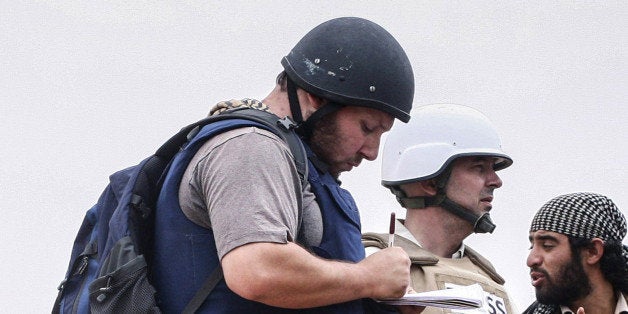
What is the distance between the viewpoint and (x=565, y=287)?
24.0 ft

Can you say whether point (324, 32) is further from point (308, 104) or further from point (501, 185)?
point (501, 185)

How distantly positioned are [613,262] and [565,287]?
1.18 ft

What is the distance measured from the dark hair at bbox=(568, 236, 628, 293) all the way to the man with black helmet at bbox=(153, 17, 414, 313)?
10.3ft

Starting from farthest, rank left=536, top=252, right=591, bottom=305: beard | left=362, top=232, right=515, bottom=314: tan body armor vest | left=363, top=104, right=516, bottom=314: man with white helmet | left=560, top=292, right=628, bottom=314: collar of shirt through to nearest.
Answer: left=536, top=252, right=591, bottom=305: beard
left=560, top=292, right=628, bottom=314: collar of shirt
left=363, top=104, right=516, bottom=314: man with white helmet
left=362, top=232, right=515, bottom=314: tan body armor vest

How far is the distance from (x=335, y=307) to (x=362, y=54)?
1.04 meters

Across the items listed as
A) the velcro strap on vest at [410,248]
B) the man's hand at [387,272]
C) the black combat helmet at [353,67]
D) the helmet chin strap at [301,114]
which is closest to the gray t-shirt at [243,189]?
the man's hand at [387,272]

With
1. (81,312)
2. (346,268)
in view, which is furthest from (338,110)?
(81,312)

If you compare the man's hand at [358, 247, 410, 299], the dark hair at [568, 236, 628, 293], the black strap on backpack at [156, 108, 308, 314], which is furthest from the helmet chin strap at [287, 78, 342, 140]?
the dark hair at [568, 236, 628, 293]

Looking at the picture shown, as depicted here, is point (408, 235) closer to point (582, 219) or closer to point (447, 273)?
point (447, 273)

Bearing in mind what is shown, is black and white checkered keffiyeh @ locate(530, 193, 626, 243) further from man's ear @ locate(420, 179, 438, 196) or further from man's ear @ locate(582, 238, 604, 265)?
man's ear @ locate(420, 179, 438, 196)

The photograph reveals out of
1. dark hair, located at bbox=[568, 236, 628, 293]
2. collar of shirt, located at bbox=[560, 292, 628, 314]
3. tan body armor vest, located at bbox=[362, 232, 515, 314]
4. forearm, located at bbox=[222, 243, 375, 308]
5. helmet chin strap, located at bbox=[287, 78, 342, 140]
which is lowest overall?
collar of shirt, located at bbox=[560, 292, 628, 314]

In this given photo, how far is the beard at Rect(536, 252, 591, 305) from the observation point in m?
7.30

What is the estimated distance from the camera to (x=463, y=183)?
6.96m

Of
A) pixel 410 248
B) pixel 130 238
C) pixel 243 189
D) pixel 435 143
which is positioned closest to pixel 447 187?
pixel 435 143
